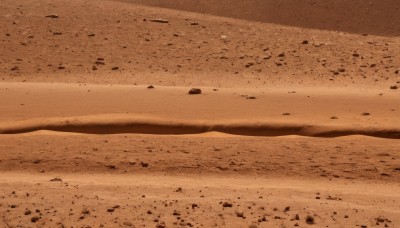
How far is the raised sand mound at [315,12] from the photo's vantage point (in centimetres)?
2194

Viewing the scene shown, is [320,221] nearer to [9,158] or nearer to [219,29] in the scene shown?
[9,158]

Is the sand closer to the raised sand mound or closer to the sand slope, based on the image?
the sand slope

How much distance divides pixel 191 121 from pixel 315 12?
13389mm

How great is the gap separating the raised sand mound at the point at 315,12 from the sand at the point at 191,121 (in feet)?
0.75

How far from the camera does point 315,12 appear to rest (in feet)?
74.9

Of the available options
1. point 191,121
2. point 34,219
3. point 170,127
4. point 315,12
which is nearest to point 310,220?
point 34,219

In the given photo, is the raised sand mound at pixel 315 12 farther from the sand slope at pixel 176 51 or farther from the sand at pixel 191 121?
the sand slope at pixel 176 51

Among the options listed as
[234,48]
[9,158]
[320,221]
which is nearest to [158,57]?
[234,48]

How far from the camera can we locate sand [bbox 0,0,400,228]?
645 centimetres

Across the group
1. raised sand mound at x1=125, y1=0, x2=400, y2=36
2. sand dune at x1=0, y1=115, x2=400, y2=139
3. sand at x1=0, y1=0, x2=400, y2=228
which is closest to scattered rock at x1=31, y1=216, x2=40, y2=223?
sand at x1=0, y1=0, x2=400, y2=228

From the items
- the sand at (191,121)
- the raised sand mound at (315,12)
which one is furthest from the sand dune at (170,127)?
the raised sand mound at (315,12)

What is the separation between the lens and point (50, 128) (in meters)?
10.1

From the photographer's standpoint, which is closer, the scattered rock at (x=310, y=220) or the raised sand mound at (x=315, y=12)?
the scattered rock at (x=310, y=220)

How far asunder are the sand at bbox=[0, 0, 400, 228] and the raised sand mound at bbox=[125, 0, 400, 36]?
0.75 feet
